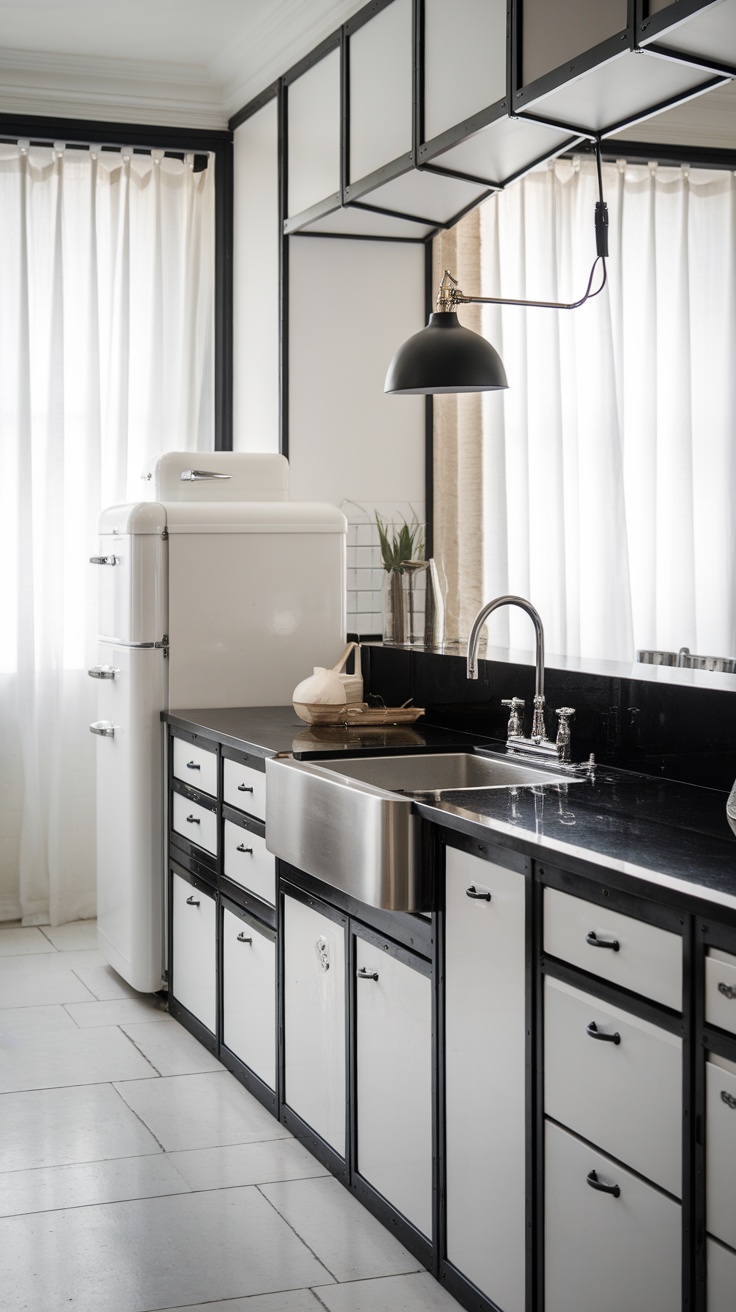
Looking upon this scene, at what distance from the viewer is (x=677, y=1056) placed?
171 centimetres

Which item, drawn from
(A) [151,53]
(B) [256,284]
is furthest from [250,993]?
(A) [151,53]

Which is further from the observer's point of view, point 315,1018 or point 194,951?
point 194,951

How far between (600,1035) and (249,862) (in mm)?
1595

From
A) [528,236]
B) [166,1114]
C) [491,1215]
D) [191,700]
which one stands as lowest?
[166,1114]

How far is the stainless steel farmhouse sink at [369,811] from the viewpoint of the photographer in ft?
7.86

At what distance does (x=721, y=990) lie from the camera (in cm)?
163

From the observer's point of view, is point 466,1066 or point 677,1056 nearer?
point 677,1056

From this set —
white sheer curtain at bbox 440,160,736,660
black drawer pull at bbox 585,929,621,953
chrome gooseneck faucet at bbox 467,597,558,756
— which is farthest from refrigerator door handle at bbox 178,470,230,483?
black drawer pull at bbox 585,929,621,953

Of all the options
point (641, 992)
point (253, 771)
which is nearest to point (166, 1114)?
point (253, 771)

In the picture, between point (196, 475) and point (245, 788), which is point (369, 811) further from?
point (196, 475)

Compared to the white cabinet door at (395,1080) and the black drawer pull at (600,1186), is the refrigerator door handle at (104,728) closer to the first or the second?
the white cabinet door at (395,1080)

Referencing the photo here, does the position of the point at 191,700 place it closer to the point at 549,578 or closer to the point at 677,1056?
the point at 549,578

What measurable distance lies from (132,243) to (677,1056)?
405cm

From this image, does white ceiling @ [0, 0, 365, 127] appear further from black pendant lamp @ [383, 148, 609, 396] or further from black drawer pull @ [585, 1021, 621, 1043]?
black drawer pull @ [585, 1021, 621, 1043]
